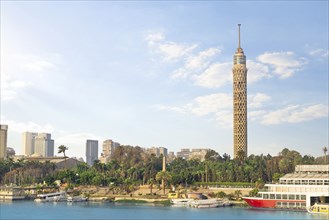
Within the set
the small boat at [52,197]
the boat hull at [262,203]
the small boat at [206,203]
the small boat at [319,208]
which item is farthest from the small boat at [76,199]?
the small boat at [319,208]

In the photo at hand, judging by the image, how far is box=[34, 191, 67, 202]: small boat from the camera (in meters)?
109

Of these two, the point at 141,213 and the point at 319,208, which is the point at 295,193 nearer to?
the point at 319,208

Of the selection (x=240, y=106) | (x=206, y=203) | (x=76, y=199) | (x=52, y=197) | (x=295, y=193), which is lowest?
(x=76, y=199)

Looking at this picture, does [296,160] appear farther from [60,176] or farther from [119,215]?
[60,176]

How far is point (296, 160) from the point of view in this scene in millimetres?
108750

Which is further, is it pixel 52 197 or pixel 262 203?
pixel 52 197

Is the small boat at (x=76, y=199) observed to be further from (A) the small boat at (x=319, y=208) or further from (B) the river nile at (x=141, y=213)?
(A) the small boat at (x=319, y=208)

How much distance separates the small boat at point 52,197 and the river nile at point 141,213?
17840mm

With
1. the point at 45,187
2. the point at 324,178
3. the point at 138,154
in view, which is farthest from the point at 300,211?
the point at 138,154

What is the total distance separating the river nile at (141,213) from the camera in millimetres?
74375

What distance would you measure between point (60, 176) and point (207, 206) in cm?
4823

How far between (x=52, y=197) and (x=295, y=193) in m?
49.9

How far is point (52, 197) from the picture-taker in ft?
360

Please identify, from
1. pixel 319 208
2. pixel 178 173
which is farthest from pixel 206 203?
pixel 178 173
